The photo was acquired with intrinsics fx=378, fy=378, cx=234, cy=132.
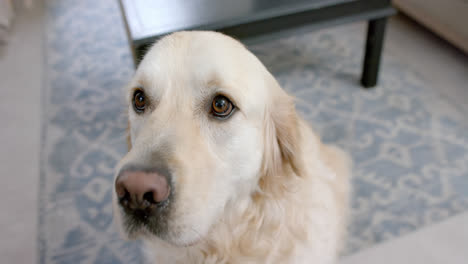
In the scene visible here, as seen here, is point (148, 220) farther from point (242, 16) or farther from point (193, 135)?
point (242, 16)

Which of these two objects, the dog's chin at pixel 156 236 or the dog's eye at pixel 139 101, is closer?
the dog's chin at pixel 156 236

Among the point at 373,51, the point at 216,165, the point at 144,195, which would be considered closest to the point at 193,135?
the point at 216,165

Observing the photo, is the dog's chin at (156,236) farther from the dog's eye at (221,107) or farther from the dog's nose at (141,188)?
the dog's eye at (221,107)

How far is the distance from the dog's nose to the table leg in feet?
6.76

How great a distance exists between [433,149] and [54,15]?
143 inches

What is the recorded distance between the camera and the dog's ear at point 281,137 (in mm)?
1199

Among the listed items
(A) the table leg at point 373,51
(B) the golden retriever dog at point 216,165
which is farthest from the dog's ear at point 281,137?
(A) the table leg at point 373,51

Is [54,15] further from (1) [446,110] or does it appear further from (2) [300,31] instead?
(1) [446,110]

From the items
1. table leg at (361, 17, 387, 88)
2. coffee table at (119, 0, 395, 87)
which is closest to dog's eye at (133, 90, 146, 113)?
coffee table at (119, 0, 395, 87)

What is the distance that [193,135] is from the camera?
103 cm

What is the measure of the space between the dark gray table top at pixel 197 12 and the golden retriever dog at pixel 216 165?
0.95 metres

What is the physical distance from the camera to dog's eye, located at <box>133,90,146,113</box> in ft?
3.75

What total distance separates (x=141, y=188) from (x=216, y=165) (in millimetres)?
234

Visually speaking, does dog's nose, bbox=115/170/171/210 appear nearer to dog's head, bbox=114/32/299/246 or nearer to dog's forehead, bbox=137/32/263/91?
dog's head, bbox=114/32/299/246
